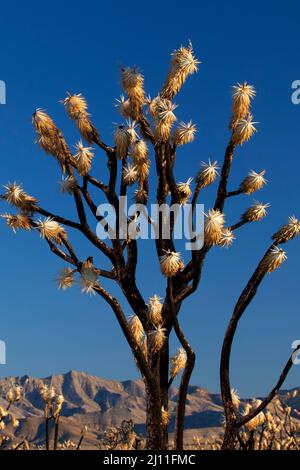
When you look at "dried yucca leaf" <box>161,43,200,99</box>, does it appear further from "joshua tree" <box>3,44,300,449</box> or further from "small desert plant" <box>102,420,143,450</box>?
"small desert plant" <box>102,420,143,450</box>

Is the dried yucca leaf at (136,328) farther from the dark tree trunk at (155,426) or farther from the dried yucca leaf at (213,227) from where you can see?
the dried yucca leaf at (213,227)

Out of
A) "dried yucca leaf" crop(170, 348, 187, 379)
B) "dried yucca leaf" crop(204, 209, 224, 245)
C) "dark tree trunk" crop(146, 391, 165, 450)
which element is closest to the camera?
"dried yucca leaf" crop(204, 209, 224, 245)

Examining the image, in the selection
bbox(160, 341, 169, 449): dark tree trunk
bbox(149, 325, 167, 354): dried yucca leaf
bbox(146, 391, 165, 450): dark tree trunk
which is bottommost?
bbox(146, 391, 165, 450): dark tree trunk

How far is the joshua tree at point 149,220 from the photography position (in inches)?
595

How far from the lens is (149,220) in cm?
1560

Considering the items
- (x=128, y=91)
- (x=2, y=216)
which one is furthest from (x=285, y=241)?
(x=2, y=216)

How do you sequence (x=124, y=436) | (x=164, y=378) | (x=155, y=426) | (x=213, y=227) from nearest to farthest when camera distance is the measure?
(x=213, y=227) < (x=155, y=426) < (x=164, y=378) < (x=124, y=436)

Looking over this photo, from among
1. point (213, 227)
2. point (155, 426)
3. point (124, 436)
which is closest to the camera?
point (213, 227)

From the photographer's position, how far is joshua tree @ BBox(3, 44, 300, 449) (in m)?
15.1

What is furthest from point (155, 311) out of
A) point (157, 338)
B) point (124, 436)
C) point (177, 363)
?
point (124, 436)

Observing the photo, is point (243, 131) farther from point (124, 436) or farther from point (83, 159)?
point (124, 436)

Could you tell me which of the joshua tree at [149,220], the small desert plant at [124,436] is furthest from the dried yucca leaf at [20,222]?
the small desert plant at [124,436]

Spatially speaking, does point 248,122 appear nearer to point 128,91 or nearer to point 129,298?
point 128,91

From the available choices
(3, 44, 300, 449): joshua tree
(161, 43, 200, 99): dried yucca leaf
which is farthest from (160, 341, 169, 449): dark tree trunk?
(161, 43, 200, 99): dried yucca leaf
